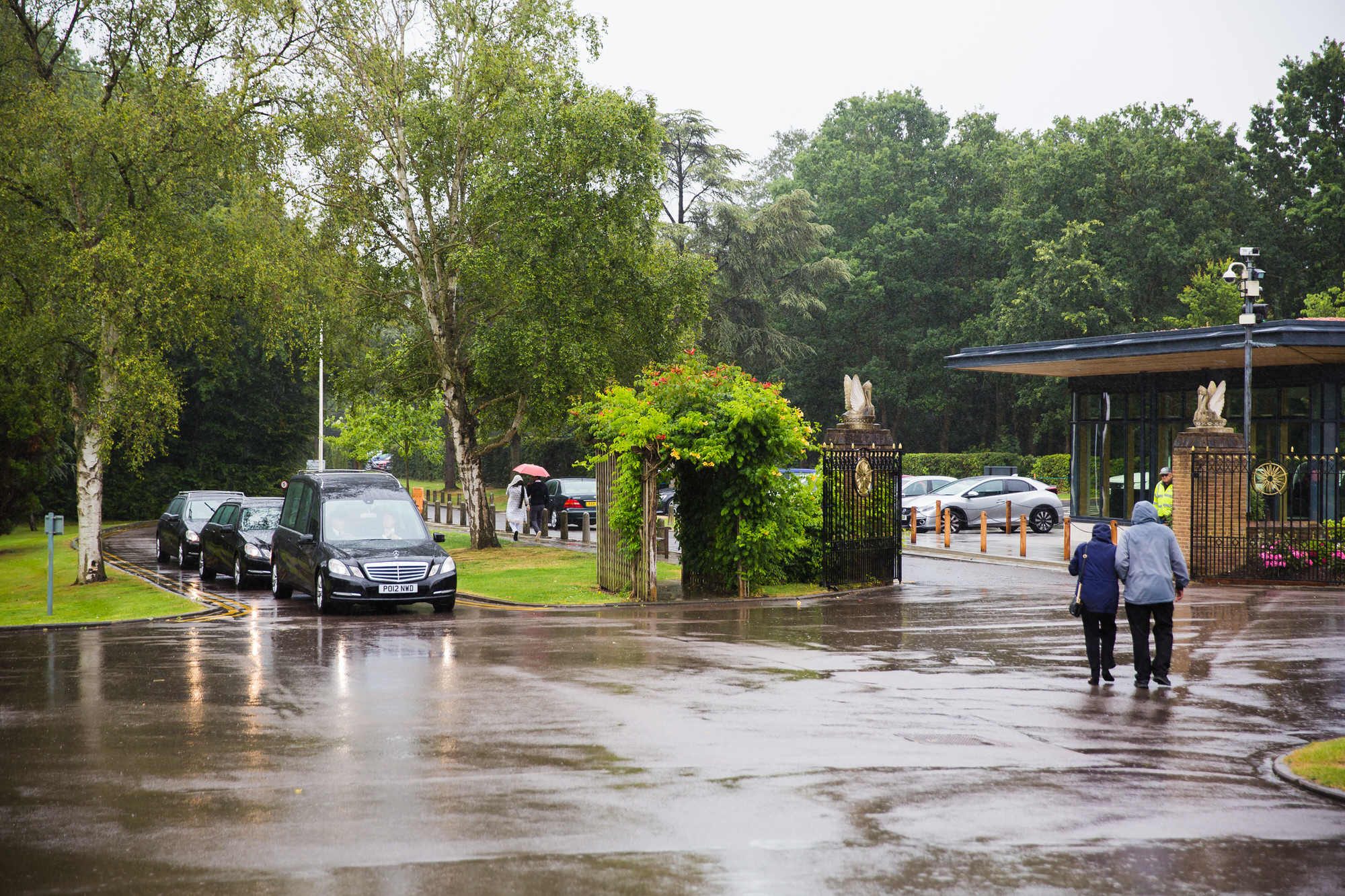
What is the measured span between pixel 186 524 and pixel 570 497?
39.1ft

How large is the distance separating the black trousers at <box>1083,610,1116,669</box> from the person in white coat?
22606 millimetres

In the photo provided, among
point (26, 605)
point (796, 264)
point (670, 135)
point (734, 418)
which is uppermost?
point (670, 135)

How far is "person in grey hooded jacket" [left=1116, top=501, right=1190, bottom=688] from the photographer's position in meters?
10.7

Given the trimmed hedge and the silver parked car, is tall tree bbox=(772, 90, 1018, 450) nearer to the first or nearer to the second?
the trimmed hedge

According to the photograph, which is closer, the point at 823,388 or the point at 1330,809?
the point at 1330,809

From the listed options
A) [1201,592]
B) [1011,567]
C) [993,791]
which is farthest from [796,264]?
[993,791]

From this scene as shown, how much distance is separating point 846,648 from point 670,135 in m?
38.9

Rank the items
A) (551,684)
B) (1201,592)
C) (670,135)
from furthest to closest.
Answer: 1. (670,135)
2. (1201,592)
3. (551,684)

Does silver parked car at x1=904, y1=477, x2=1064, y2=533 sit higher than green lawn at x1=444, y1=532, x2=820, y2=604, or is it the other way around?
silver parked car at x1=904, y1=477, x2=1064, y2=533

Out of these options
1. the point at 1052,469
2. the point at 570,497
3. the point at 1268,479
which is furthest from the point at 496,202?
the point at 1052,469

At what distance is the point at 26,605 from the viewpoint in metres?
20.2

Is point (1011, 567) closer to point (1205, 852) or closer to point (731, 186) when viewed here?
point (1205, 852)

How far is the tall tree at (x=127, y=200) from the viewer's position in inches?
829

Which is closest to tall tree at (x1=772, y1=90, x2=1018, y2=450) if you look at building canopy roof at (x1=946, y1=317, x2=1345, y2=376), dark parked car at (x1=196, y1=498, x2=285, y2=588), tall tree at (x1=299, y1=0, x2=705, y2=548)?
building canopy roof at (x1=946, y1=317, x2=1345, y2=376)
